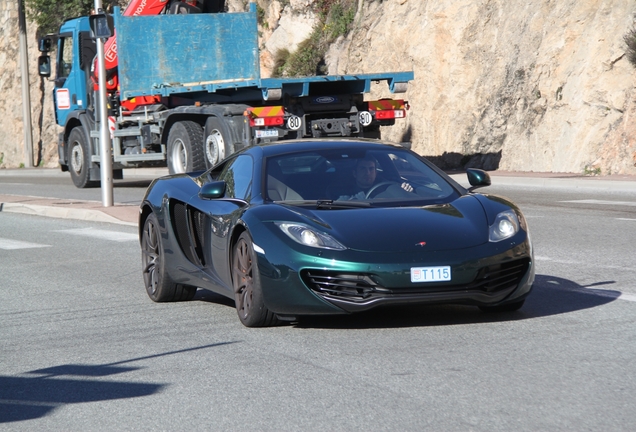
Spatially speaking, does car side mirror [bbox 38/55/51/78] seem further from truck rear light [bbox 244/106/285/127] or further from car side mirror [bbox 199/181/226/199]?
car side mirror [bbox 199/181/226/199]

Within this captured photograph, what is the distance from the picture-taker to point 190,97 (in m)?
22.7

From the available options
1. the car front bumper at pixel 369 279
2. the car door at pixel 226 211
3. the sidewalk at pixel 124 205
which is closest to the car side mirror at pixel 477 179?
the car front bumper at pixel 369 279

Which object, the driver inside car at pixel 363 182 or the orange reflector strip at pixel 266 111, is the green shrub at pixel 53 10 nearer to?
the orange reflector strip at pixel 266 111

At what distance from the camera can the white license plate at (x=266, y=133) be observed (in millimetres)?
20484

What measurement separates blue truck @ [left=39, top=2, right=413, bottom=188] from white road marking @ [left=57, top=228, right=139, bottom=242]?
470 centimetres

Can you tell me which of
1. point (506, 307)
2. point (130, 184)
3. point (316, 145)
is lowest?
point (130, 184)

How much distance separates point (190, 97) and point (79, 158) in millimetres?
5042

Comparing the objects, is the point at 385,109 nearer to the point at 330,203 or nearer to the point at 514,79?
the point at 514,79

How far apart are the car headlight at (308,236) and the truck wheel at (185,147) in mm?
14414

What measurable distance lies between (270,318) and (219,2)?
62.1 feet

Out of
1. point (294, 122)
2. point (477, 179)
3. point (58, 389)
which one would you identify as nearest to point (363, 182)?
point (477, 179)

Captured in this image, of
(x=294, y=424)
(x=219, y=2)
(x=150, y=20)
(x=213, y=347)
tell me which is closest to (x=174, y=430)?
(x=294, y=424)

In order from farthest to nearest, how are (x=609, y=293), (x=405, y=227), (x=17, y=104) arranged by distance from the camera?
(x=17, y=104)
(x=609, y=293)
(x=405, y=227)

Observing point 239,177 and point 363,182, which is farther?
point 239,177
